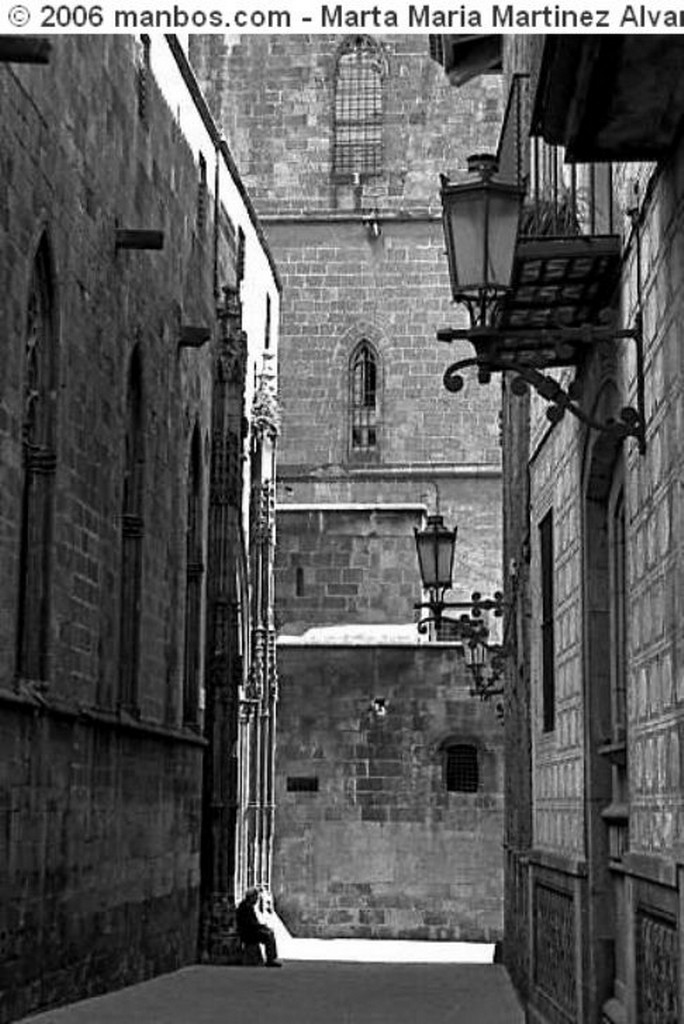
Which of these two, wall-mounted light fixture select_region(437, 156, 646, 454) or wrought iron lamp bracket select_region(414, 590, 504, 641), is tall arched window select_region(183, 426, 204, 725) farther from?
wall-mounted light fixture select_region(437, 156, 646, 454)

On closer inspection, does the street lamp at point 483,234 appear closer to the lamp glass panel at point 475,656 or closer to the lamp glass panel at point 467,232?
the lamp glass panel at point 467,232

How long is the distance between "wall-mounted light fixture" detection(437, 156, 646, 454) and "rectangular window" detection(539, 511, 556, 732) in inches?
152

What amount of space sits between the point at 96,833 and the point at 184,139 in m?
9.21

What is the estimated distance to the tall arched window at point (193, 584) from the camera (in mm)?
22484

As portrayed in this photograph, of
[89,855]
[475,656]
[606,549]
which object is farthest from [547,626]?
[475,656]

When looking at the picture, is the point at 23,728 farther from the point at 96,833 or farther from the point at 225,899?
the point at 225,899

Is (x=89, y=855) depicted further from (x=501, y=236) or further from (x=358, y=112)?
(x=358, y=112)

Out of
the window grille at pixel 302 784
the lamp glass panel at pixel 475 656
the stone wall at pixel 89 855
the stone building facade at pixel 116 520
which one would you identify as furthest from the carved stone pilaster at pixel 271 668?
the lamp glass panel at pixel 475 656

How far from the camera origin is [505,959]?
21.5 meters

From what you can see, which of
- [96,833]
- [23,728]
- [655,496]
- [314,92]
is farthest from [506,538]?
[314,92]

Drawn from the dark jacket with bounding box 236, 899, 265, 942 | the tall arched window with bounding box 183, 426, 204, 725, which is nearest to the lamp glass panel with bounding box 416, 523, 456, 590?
the tall arched window with bounding box 183, 426, 204, 725

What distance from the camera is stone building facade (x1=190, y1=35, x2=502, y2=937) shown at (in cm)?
3803

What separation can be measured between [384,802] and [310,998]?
46.2 ft

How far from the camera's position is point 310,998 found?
1725cm
